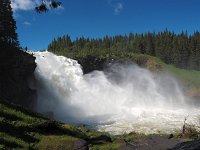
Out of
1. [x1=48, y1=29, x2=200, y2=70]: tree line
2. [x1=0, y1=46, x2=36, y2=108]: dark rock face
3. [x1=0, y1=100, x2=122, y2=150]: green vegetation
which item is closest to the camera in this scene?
[x1=0, y1=100, x2=122, y2=150]: green vegetation

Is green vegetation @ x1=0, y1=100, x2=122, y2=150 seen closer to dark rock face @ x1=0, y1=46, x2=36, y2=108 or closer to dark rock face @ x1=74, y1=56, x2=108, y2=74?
dark rock face @ x1=0, y1=46, x2=36, y2=108

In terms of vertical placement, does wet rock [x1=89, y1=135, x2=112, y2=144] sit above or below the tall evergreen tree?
below

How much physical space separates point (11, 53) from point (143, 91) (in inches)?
1668

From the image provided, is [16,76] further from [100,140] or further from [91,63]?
[91,63]

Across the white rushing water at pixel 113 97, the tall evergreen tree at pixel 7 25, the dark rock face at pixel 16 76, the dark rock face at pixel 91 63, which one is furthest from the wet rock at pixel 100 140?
the dark rock face at pixel 91 63

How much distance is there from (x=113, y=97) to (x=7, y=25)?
2961 centimetres

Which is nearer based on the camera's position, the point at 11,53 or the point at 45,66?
the point at 11,53

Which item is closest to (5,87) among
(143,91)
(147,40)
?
(143,91)

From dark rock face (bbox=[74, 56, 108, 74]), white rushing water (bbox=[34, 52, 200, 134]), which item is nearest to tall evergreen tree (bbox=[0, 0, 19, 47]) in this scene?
white rushing water (bbox=[34, 52, 200, 134])

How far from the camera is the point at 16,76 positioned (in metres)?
58.8

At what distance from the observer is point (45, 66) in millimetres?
77375

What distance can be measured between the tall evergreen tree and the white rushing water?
962 cm

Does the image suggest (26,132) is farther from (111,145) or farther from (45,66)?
(45,66)

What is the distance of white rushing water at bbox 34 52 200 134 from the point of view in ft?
184
